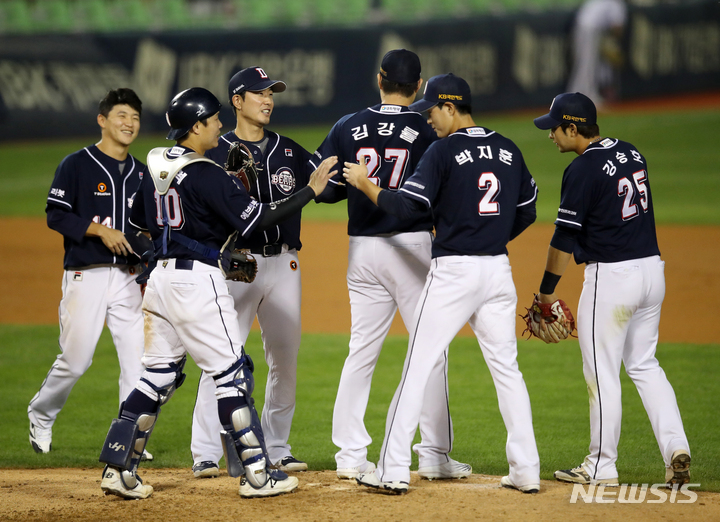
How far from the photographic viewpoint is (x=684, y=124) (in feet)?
77.8

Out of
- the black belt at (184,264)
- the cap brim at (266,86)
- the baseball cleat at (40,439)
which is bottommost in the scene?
the baseball cleat at (40,439)

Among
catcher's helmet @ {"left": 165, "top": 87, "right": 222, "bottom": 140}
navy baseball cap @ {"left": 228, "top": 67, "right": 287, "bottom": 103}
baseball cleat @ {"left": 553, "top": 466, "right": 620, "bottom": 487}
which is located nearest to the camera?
catcher's helmet @ {"left": 165, "top": 87, "right": 222, "bottom": 140}

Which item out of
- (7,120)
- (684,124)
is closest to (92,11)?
(7,120)

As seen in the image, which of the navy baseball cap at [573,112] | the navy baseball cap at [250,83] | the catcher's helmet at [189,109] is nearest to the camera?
the catcher's helmet at [189,109]

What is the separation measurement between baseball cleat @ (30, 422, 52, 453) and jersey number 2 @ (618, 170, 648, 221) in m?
3.86

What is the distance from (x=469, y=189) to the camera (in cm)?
429

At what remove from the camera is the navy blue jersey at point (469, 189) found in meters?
4.28

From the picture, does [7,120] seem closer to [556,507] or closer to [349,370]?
[349,370]

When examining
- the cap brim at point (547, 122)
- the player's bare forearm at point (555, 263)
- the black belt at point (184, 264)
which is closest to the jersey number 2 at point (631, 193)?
the player's bare forearm at point (555, 263)

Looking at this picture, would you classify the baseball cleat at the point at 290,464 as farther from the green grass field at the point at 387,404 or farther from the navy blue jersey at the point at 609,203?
the navy blue jersey at the point at 609,203

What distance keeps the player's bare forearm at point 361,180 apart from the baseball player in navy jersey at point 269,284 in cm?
63

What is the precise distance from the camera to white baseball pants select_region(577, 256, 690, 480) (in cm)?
452

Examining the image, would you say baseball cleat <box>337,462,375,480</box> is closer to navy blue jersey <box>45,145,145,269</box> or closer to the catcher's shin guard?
the catcher's shin guard

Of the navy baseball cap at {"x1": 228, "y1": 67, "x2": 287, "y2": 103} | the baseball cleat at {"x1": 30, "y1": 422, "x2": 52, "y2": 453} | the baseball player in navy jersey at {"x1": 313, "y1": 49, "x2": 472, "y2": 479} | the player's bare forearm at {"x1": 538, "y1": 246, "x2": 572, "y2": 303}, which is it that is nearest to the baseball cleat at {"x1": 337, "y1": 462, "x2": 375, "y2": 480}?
the baseball player in navy jersey at {"x1": 313, "y1": 49, "x2": 472, "y2": 479}
